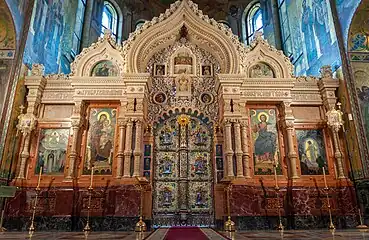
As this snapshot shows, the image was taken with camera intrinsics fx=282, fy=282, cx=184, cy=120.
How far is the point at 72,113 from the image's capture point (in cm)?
1020

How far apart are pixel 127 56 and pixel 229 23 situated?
1021 centimetres

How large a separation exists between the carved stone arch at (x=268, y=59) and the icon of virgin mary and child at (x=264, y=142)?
187cm

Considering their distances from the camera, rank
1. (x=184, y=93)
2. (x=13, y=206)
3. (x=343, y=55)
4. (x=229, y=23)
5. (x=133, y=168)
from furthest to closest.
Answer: (x=229, y=23) < (x=184, y=93) < (x=343, y=55) < (x=133, y=168) < (x=13, y=206)

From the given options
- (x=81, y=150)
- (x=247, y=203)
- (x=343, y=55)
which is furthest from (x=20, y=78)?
(x=343, y=55)

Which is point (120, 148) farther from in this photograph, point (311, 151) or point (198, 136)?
point (311, 151)

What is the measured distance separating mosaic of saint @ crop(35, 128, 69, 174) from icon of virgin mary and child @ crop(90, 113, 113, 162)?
3.07 feet

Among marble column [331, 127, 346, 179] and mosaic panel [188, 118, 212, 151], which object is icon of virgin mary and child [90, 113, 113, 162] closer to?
mosaic panel [188, 118, 212, 151]

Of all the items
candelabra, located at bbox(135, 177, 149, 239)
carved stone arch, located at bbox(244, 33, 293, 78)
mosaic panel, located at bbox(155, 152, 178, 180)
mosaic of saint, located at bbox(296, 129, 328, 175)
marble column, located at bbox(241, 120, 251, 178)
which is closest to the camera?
candelabra, located at bbox(135, 177, 149, 239)

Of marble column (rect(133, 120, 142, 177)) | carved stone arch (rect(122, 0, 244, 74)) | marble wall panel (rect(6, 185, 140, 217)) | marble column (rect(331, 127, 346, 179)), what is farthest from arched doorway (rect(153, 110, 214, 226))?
marble column (rect(331, 127, 346, 179))

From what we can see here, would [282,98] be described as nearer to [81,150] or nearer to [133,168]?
[133,168]

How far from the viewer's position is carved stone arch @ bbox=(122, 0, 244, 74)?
35.5ft

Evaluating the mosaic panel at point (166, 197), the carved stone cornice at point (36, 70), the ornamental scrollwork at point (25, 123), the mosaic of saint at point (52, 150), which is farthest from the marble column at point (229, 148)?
the carved stone cornice at point (36, 70)

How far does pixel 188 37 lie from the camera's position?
11766mm

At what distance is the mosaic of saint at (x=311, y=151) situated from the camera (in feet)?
31.7
